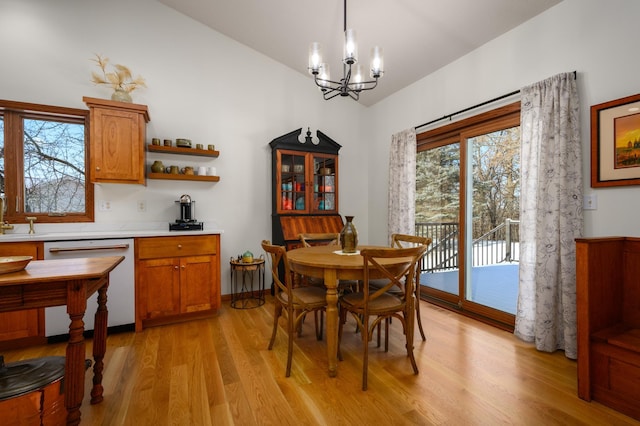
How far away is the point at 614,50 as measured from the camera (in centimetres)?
206

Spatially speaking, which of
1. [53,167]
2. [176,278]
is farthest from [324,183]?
[53,167]

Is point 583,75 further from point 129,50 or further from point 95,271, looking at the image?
point 129,50

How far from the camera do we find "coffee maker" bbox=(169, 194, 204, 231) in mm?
3219

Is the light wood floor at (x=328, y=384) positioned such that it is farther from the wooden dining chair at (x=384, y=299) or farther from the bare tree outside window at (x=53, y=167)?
the bare tree outside window at (x=53, y=167)

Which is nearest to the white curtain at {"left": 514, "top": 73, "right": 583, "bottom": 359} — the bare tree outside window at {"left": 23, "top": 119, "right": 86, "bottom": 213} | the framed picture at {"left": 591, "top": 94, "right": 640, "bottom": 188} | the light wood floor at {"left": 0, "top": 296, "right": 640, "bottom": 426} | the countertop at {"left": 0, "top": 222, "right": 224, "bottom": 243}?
the framed picture at {"left": 591, "top": 94, "right": 640, "bottom": 188}

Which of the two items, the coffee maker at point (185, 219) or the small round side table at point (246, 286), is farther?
the small round side table at point (246, 286)

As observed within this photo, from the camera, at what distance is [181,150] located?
3385 millimetres

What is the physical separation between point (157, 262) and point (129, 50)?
2.47 metres

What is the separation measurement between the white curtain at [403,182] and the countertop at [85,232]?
2.27 m

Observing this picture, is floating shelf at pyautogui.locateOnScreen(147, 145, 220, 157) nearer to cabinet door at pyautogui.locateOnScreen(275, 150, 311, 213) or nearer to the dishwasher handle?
cabinet door at pyautogui.locateOnScreen(275, 150, 311, 213)

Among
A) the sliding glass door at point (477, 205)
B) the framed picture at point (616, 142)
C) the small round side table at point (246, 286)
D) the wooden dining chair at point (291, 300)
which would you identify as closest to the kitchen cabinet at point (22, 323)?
the small round side table at point (246, 286)

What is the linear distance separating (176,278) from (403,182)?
292 cm

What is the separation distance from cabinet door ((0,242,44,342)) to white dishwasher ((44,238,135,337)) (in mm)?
53

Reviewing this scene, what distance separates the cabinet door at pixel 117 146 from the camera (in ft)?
9.45
